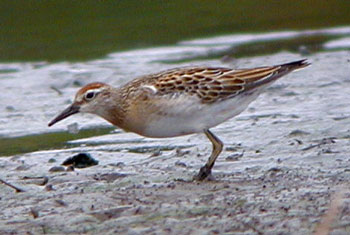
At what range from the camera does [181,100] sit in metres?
10.0

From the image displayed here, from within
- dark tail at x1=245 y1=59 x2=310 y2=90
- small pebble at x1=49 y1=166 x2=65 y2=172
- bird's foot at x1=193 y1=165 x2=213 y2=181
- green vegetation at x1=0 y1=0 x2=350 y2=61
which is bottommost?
green vegetation at x1=0 y1=0 x2=350 y2=61

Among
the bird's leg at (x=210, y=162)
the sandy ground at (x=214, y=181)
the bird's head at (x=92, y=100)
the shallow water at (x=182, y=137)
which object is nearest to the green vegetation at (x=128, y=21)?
the shallow water at (x=182, y=137)

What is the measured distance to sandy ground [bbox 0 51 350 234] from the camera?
798 centimetres

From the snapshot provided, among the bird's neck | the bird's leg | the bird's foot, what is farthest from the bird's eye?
the bird's foot

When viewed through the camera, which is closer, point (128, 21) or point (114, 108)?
point (114, 108)

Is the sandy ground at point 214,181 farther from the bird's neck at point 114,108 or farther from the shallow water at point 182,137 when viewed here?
the bird's neck at point 114,108

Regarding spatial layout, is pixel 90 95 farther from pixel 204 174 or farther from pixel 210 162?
pixel 204 174

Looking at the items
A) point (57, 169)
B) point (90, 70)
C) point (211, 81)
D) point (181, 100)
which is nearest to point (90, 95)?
point (57, 169)

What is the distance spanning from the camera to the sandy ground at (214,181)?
7.98 metres

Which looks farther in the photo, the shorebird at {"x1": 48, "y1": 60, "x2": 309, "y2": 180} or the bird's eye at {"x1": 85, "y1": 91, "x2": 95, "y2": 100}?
the bird's eye at {"x1": 85, "y1": 91, "x2": 95, "y2": 100}

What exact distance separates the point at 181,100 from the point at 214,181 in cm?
88

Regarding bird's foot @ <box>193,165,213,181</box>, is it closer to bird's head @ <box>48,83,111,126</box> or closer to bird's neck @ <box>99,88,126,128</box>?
bird's neck @ <box>99,88,126,128</box>

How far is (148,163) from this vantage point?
35.5 ft

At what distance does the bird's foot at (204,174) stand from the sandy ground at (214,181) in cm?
10
